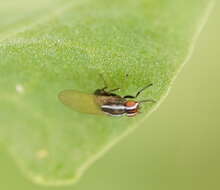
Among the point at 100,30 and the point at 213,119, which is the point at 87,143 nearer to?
the point at 100,30

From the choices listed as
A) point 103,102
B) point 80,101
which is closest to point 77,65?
point 80,101

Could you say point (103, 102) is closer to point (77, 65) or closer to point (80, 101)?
point (80, 101)

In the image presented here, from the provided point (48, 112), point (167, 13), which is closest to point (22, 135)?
point (48, 112)

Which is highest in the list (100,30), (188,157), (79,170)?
(100,30)

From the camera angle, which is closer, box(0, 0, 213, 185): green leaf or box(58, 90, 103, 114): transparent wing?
box(0, 0, 213, 185): green leaf

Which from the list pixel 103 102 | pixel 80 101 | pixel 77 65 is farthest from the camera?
pixel 103 102
